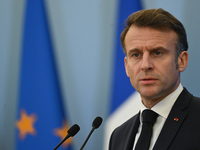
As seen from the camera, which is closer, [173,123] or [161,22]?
[173,123]

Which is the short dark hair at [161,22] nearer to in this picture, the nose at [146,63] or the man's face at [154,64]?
the man's face at [154,64]

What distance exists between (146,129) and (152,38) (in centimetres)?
50

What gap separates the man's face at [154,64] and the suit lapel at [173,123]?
86 millimetres

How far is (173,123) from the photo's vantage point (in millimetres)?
1536

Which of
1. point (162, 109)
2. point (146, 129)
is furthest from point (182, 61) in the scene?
point (146, 129)

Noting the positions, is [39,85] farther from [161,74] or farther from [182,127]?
[182,127]

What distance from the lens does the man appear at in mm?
1530

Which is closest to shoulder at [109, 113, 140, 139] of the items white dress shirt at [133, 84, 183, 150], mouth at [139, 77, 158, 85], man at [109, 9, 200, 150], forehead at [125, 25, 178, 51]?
man at [109, 9, 200, 150]

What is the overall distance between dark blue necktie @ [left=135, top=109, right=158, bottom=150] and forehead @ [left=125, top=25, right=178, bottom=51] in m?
0.37

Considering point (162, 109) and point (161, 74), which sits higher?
point (161, 74)

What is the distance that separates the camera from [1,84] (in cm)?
323

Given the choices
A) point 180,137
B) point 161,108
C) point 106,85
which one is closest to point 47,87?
point 106,85

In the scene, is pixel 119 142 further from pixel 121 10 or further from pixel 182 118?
pixel 121 10

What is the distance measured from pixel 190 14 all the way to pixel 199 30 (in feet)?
0.53
